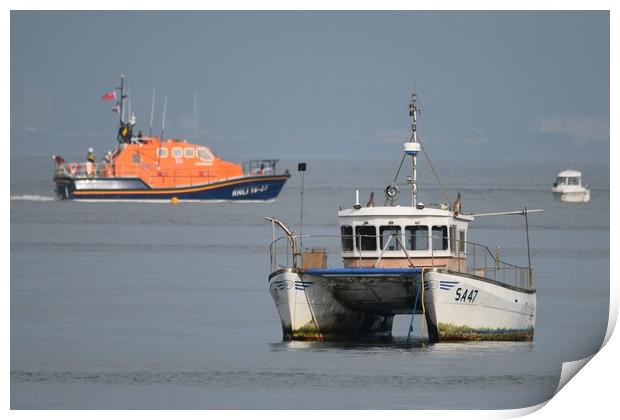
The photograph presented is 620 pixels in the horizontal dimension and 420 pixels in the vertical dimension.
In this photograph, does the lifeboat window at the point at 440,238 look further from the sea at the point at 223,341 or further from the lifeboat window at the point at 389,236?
the sea at the point at 223,341

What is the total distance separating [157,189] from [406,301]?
49.6 metres

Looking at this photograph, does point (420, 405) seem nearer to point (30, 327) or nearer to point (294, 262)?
point (294, 262)

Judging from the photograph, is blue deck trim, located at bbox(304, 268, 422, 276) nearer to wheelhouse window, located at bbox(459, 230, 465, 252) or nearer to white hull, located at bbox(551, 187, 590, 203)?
wheelhouse window, located at bbox(459, 230, 465, 252)

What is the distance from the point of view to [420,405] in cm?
2556

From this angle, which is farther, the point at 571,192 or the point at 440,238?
the point at 571,192

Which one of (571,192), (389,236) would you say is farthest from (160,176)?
(389,236)

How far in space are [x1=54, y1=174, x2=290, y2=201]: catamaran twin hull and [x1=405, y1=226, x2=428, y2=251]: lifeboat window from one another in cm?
4945

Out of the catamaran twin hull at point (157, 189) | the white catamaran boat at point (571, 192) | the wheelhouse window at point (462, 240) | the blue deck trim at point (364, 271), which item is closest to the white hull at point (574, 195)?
the white catamaran boat at point (571, 192)

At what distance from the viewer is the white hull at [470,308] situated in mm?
29547

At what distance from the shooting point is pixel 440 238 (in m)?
30.7

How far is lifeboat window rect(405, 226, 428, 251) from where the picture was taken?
3056cm

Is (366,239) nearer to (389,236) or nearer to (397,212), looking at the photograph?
(389,236)
